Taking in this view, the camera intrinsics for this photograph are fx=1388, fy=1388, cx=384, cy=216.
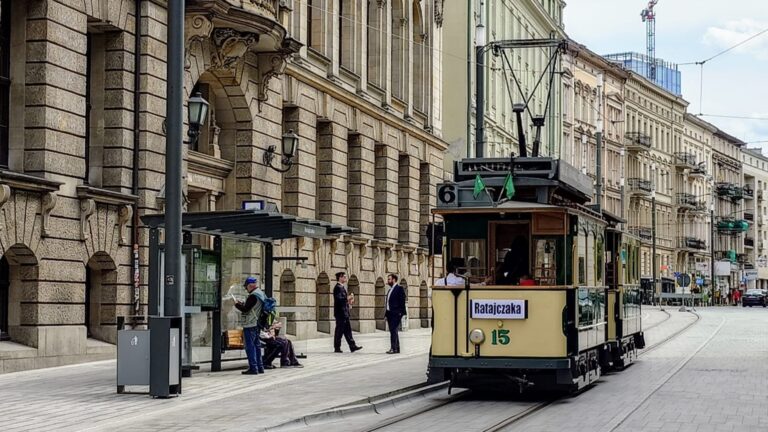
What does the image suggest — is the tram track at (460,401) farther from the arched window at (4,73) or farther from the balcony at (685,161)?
the balcony at (685,161)

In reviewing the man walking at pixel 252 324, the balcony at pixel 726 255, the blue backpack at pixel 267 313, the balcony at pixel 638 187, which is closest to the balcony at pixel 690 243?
the balcony at pixel 726 255

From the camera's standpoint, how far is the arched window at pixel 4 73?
23500 millimetres

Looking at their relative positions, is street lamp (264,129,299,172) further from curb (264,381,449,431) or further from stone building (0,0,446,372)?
curb (264,381,449,431)

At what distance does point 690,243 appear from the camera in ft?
417

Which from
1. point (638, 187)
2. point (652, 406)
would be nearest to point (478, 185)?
point (652, 406)

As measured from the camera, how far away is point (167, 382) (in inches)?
704

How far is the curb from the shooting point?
15.8 metres

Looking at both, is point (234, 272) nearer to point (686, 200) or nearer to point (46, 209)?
point (46, 209)

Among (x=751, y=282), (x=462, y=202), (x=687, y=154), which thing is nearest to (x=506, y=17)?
(x=462, y=202)

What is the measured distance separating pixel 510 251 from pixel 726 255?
428 feet

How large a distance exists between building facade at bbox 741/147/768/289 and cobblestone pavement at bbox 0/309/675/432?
447 feet

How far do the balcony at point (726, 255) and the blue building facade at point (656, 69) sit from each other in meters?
17.3

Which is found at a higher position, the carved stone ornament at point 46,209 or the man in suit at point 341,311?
the carved stone ornament at point 46,209

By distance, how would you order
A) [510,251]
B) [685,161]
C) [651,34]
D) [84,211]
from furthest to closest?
[651,34] < [685,161] < [84,211] < [510,251]
